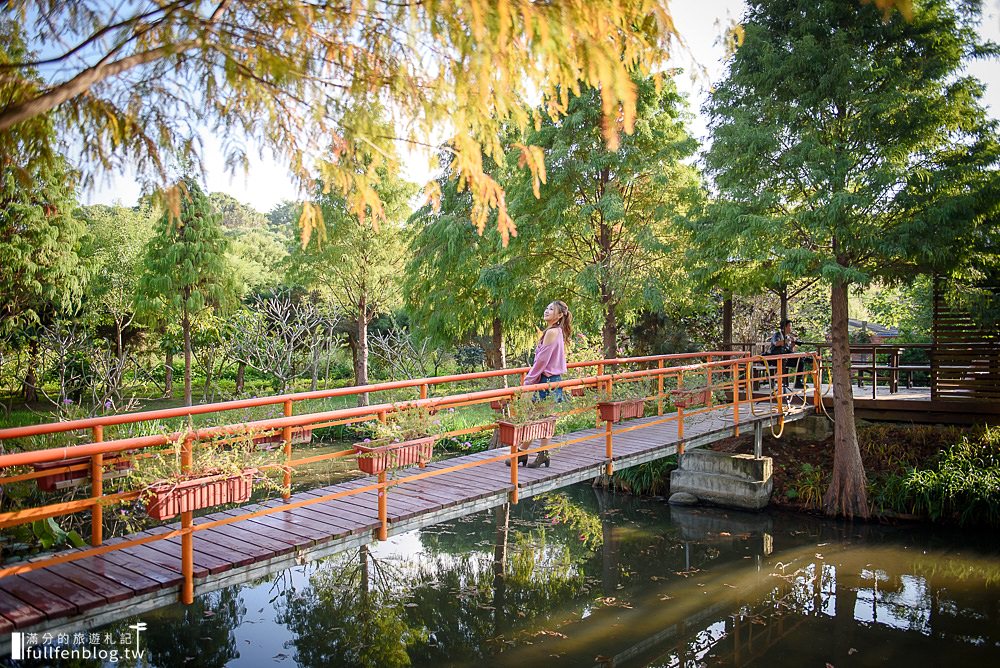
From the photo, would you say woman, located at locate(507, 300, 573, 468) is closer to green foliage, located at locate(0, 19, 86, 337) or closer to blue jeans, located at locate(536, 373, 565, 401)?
blue jeans, located at locate(536, 373, 565, 401)

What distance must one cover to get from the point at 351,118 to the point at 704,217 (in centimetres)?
832

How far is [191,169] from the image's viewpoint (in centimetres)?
433

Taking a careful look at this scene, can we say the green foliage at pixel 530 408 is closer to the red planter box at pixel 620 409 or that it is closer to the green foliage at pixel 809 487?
the red planter box at pixel 620 409

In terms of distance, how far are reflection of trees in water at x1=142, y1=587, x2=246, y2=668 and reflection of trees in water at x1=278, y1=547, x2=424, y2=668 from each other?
592 mm

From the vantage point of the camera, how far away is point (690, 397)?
401 inches

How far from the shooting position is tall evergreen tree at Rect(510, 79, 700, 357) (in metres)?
13.1

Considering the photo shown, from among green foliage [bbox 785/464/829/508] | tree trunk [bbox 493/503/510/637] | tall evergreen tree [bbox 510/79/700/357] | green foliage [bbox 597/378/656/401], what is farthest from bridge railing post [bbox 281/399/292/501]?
green foliage [bbox 785/464/829/508]

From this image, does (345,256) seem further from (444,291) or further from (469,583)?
(469,583)

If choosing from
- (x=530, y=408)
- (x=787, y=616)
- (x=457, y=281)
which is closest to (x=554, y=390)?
(x=530, y=408)

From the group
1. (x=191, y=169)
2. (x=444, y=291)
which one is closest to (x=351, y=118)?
(x=191, y=169)

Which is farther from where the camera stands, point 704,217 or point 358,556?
point 704,217

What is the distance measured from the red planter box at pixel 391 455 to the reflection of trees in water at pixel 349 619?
2.15m

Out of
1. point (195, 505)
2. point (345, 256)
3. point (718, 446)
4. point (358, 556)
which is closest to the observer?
point (195, 505)

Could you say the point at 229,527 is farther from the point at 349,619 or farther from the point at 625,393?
the point at 625,393
